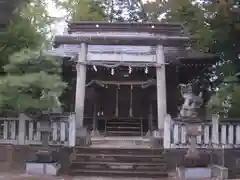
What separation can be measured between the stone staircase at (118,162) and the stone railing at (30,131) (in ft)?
2.22

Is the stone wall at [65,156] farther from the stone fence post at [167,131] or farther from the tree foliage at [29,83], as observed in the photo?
the tree foliage at [29,83]

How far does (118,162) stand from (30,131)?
2.98 meters

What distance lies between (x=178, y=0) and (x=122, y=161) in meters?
13.2

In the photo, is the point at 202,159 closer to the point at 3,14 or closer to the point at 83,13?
the point at 3,14

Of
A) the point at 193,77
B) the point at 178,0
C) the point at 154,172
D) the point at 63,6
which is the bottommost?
the point at 154,172

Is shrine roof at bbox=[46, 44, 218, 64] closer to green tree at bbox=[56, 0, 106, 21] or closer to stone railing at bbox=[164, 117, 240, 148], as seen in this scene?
stone railing at bbox=[164, 117, 240, 148]

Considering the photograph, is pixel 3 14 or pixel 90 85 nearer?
pixel 3 14

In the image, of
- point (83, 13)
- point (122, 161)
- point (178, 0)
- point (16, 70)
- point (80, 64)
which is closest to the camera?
point (16, 70)

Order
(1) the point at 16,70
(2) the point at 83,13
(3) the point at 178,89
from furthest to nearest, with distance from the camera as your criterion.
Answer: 1. (2) the point at 83,13
2. (3) the point at 178,89
3. (1) the point at 16,70

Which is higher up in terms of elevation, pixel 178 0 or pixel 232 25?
pixel 178 0

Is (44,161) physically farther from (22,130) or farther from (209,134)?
(209,134)

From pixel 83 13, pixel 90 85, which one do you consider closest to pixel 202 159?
pixel 90 85

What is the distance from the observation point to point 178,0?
22.9 meters

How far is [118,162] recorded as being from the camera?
12.6 m
